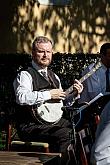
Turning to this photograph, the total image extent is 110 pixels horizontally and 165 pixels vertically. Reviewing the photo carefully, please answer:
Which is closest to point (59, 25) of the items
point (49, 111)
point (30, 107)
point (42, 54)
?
point (42, 54)

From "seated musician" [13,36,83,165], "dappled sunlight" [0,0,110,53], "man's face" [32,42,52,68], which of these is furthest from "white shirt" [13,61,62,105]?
"dappled sunlight" [0,0,110,53]

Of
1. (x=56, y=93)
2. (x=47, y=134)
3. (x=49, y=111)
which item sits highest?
(x=56, y=93)

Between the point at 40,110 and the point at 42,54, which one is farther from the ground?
the point at 42,54

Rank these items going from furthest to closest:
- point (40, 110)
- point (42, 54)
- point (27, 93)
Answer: point (42, 54), point (40, 110), point (27, 93)

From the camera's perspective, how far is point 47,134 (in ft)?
17.4

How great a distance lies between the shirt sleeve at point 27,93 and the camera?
520 centimetres

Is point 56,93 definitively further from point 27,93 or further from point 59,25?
point 59,25

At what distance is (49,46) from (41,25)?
8120 millimetres

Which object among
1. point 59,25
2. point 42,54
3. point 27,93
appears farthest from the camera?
point 59,25

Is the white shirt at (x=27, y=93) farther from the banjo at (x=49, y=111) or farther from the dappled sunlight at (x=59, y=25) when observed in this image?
the dappled sunlight at (x=59, y=25)

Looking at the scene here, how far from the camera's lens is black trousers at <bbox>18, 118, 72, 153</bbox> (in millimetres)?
5297

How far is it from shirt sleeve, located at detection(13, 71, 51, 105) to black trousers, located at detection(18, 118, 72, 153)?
0.89ft

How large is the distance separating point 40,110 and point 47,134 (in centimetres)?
25

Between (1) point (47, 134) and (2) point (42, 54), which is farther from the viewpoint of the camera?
(2) point (42, 54)
